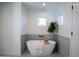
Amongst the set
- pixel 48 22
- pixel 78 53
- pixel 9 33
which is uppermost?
pixel 48 22

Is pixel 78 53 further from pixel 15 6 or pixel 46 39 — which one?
pixel 15 6

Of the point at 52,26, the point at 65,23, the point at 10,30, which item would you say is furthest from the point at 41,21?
the point at 10,30

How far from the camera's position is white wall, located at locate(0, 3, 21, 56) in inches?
75.7

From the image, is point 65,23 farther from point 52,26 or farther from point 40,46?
point 40,46

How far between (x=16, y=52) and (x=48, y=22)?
0.88 m

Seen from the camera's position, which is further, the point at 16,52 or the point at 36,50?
the point at 36,50

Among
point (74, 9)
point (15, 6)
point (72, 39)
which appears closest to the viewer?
point (15, 6)

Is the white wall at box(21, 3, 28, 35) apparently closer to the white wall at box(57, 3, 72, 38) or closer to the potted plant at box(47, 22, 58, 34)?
the potted plant at box(47, 22, 58, 34)

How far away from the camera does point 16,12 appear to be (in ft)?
6.52

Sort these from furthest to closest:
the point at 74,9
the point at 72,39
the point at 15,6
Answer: the point at 72,39 < the point at 74,9 < the point at 15,6

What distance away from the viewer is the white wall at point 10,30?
1924 millimetres

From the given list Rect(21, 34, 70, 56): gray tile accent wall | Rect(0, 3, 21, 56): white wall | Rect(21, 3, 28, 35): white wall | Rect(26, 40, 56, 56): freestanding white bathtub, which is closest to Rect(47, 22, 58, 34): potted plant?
Rect(21, 34, 70, 56): gray tile accent wall

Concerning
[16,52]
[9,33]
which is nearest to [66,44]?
[16,52]

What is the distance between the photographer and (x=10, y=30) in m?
1.99
